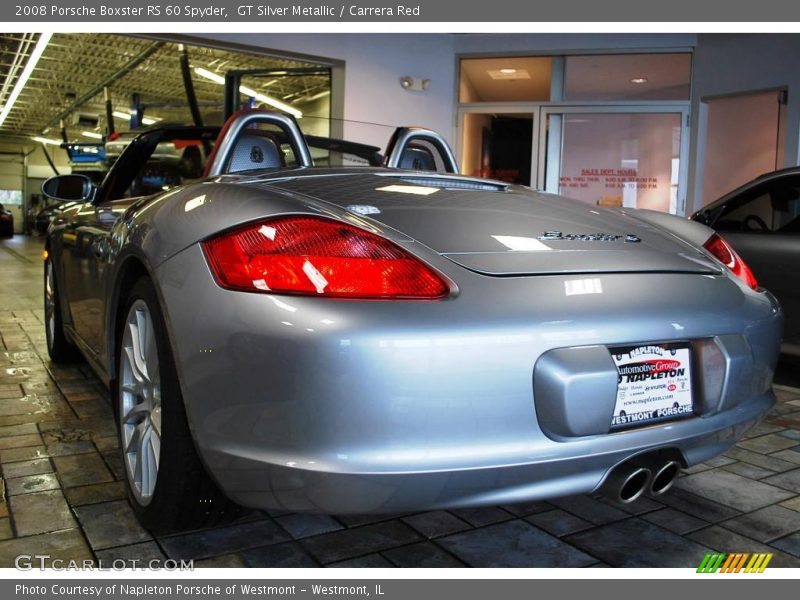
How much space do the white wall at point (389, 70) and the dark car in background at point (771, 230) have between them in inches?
206

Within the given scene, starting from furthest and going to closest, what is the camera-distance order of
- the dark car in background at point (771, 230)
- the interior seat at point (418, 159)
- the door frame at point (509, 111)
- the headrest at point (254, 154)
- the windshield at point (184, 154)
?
the door frame at point (509, 111), the dark car in background at point (771, 230), the interior seat at point (418, 159), the windshield at point (184, 154), the headrest at point (254, 154)

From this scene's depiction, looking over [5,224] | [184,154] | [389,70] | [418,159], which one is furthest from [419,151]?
[5,224]

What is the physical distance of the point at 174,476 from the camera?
181cm

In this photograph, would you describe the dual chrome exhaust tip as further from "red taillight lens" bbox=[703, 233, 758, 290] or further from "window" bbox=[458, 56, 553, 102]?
"window" bbox=[458, 56, 553, 102]

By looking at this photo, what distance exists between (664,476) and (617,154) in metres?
8.36

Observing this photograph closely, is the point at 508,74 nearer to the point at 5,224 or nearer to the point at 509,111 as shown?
the point at 509,111

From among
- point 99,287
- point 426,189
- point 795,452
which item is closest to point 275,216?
point 426,189

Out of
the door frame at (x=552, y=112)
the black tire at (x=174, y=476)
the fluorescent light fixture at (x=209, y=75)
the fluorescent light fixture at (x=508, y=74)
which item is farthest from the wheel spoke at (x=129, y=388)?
the fluorescent light fixture at (x=209, y=75)

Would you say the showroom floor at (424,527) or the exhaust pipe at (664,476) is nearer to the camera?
the exhaust pipe at (664,476)

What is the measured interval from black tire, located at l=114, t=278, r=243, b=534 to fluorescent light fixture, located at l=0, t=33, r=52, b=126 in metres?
13.8

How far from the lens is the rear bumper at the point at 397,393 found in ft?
4.79

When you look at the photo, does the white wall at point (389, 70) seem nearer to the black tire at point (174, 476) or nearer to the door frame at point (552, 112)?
the door frame at point (552, 112)

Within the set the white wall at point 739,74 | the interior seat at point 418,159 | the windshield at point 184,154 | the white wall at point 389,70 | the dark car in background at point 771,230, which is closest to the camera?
the windshield at point 184,154
